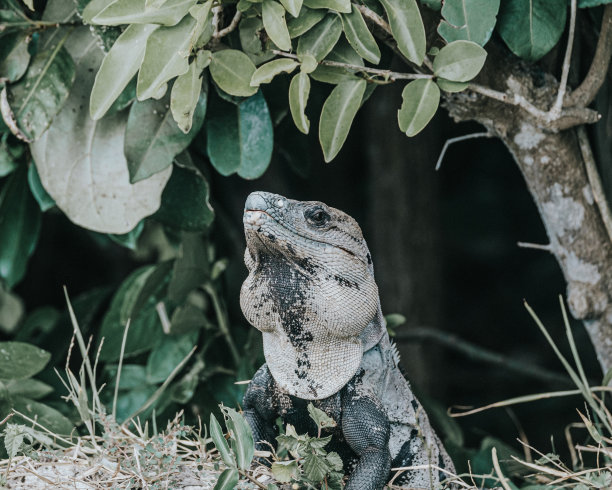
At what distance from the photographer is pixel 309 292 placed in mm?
1746

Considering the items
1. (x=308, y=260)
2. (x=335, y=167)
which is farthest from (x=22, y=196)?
(x=335, y=167)

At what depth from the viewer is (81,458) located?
1917mm

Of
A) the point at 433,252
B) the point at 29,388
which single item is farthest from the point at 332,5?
the point at 433,252

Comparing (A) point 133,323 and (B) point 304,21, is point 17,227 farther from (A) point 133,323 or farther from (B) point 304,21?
(B) point 304,21

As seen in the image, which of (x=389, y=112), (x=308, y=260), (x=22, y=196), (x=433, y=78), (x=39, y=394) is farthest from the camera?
(x=389, y=112)

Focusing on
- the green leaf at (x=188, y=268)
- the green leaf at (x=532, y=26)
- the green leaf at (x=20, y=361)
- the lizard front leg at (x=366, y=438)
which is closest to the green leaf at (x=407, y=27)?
the green leaf at (x=532, y=26)

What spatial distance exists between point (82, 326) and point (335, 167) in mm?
2795

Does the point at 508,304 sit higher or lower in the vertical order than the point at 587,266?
lower

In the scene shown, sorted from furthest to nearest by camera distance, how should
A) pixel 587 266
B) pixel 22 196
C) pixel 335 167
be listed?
pixel 335 167
pixel 22 196
pixel 587 266

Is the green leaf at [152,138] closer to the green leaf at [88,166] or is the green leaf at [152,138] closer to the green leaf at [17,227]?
the green leaf at [88,166]

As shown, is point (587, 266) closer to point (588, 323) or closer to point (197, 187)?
point (588, 323)

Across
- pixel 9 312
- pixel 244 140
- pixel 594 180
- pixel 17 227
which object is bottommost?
pixel 9 312

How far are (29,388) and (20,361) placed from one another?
151 millimetres

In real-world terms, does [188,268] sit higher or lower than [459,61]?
lower
